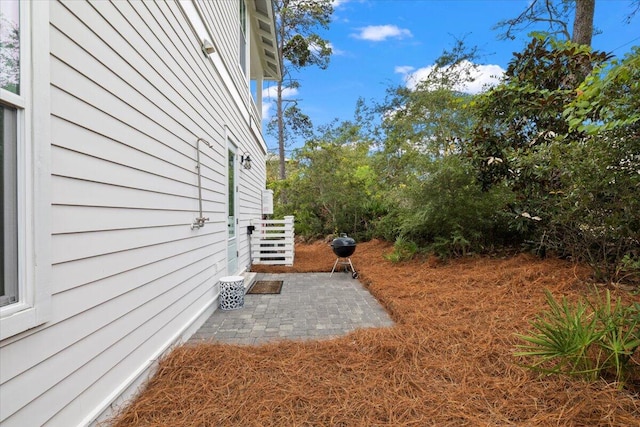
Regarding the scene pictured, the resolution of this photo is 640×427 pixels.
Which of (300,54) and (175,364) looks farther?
(300,54)

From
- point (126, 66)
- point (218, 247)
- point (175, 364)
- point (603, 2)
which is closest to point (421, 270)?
point (218, 247)

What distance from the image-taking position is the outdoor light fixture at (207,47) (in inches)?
149

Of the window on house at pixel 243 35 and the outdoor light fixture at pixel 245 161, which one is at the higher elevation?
the window on house at pixel 243 35

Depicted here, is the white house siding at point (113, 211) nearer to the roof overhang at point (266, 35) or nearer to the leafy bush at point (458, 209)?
the leafy bush at point (458, 209)

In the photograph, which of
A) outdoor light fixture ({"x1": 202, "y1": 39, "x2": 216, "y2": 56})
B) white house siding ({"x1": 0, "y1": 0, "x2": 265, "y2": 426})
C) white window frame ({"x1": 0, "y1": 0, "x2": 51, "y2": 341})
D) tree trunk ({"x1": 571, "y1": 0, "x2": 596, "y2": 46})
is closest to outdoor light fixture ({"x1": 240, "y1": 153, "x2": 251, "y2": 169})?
outdoor light fixture ({"x1": 202, "y1": 39, "x2": 216, "y2": 56})

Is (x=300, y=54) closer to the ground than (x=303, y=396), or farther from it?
farther from it

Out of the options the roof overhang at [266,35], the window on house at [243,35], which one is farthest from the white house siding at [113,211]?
the roof overhang at [266,35]

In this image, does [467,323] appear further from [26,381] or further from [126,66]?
[126,66]

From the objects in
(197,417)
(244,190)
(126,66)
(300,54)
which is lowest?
(197,417)

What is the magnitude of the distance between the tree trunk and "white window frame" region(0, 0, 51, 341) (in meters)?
7.37

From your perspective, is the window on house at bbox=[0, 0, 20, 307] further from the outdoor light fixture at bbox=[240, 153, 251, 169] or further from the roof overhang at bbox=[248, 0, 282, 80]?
the roof overhang at bbox=[248, 0, 282, 80]

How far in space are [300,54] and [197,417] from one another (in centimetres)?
1640

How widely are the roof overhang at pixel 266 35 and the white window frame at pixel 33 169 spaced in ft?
23.2

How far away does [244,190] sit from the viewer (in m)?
6.46
